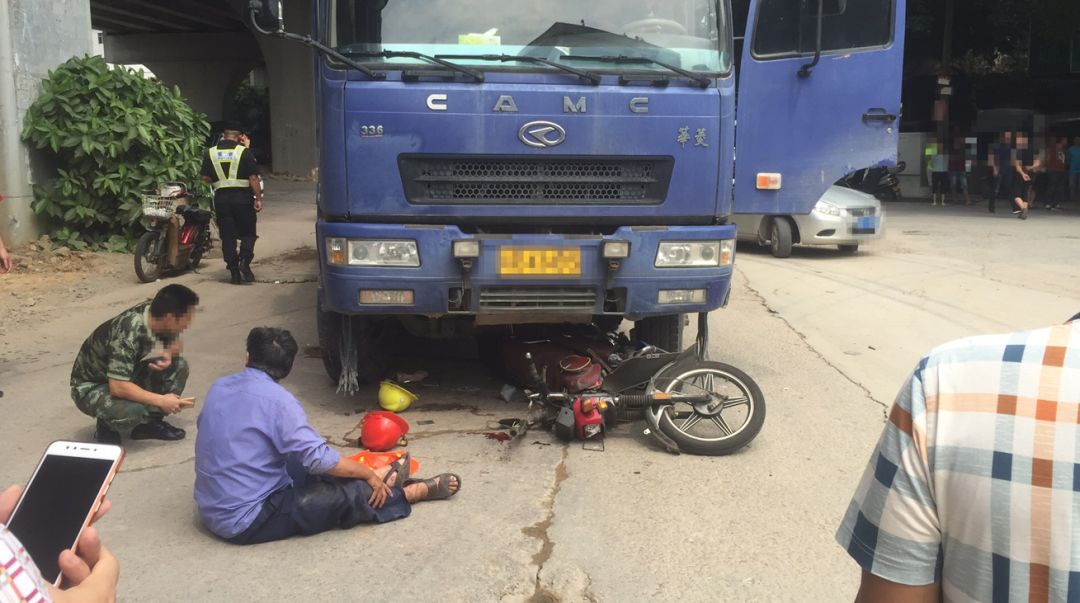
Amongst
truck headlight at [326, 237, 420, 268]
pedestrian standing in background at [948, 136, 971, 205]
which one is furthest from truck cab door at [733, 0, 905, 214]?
pedestrian standing in background at [948, 136, 971, 205]

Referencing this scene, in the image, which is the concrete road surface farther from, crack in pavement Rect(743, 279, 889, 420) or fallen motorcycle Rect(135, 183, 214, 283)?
fallen motorcycle Rect(135, 183, 214, 283)

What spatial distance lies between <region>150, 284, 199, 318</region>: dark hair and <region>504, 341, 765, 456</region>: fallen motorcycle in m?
1.94

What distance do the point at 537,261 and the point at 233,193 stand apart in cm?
602

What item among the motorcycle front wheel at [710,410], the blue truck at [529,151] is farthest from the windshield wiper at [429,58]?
the motorcycle front wheel at [710,410]

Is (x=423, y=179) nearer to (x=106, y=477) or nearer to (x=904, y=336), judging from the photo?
(x=106, y=477)

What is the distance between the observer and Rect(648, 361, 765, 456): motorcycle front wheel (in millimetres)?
5281

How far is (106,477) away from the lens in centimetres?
213

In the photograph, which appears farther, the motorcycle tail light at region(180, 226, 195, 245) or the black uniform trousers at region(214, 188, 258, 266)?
the motorcycle tail light at region(180, 226, 195, 245)

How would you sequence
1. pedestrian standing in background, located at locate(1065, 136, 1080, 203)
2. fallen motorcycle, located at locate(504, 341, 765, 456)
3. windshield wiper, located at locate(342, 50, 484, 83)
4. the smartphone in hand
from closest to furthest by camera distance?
the smartphone in hand < windshield wiper, located at locate(342, 50, 484, 83) < fallen motorcycle, located at locate(504, 341, 765, 456) < pedestrian standing in background, located at locate(1065, 136, 1080, 203)

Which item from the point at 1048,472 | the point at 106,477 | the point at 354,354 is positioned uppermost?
the point at 1048,472

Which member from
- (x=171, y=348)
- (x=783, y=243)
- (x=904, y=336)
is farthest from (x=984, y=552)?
(x=783, y=243)

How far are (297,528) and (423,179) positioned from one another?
82.6 inches

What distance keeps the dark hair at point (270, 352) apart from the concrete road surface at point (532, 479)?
77cm

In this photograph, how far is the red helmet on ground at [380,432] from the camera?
17.3 feet
